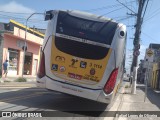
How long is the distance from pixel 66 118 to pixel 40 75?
7.28 ft

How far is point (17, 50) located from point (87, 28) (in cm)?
2822

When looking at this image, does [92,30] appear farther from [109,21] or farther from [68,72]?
[68,72]

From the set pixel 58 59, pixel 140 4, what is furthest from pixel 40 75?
pixel 140 4

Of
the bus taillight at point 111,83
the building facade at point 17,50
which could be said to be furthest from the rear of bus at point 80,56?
the building facade at point 17,50

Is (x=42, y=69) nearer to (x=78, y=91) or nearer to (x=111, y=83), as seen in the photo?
(x=78, y=91)

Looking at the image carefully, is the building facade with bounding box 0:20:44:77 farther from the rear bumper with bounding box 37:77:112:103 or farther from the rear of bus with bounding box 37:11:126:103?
the rear bumper with bounding box 37:77:112:103

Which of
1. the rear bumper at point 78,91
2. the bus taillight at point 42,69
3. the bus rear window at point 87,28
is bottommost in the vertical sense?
the rear bumper at point 78,91

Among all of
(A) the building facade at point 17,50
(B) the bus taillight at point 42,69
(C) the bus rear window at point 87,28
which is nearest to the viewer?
(C) the bus rear window at point 87,28

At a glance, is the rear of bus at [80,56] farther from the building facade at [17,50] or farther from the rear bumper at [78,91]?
the building facade at [17,50]

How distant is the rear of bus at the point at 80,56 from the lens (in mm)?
11867

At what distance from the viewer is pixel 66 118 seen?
10.7 metres

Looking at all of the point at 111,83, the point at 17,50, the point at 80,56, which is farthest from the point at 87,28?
the point at 17,50

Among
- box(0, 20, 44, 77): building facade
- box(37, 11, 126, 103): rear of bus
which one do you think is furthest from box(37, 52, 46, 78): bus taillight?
box(0, 20, 44, 77): building facade

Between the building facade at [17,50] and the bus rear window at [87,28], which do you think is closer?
the bus rear window at [87,28]
